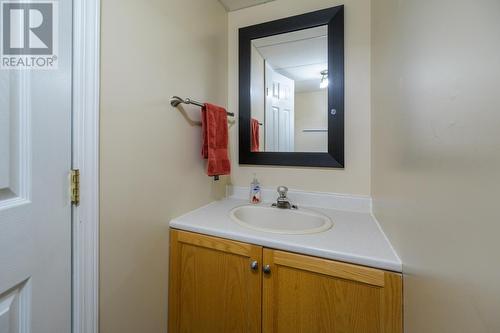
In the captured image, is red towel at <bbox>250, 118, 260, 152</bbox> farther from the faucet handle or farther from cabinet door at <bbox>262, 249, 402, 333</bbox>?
cabinet door at <bbox>262, 249, 402, 333</bbox>

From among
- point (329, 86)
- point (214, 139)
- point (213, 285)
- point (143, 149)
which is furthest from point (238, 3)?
point (213, 285)

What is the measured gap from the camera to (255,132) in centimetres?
148

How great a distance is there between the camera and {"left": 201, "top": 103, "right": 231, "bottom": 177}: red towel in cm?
117

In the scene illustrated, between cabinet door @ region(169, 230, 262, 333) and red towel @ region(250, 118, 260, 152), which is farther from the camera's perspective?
red towel @ region(250, 118, 260, 152)

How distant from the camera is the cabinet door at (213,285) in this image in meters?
0.88

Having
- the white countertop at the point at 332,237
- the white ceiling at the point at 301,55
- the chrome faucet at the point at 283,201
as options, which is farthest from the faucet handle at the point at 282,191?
the white ceiling at the point at 301,55

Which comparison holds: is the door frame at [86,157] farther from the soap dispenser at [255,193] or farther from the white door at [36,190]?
the soap dispenser at [255,193]

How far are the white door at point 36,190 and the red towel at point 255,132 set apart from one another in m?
1.01

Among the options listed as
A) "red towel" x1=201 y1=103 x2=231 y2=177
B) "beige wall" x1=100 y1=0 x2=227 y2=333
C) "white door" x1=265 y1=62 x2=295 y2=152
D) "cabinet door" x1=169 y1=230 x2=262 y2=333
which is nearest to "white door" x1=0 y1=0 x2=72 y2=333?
"beige wall" x1=100 y1=0 x2=227 y2=333

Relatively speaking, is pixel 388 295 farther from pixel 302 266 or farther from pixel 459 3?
pixel 459 3

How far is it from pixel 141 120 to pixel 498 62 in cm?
97

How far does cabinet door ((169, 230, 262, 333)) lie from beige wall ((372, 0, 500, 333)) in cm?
54

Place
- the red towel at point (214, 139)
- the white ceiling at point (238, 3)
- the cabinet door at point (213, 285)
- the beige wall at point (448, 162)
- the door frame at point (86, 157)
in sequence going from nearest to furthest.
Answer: the beige wall at point (448, 162) < the door frame at point (86, 157) < the cabinet door at point (213, 285) < the red towel at point (214, 139) < the white ceiling at point (238, 3)

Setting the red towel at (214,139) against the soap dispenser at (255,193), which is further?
the soap dispenser at (255,193)
